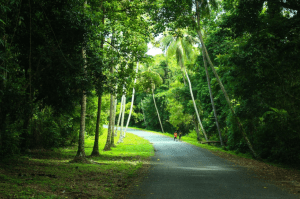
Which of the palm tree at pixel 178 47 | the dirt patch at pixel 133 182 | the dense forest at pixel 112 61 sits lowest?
the dirt patch at pixel 133 182

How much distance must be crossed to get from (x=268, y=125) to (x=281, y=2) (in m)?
6.68

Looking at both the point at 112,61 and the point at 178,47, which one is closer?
the point at 112,61

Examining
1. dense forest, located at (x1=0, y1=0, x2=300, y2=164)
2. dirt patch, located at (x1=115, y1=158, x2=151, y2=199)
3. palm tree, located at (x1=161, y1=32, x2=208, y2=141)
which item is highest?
palm tree, located at (x1=161, y1=32, x2=208, y2=141)

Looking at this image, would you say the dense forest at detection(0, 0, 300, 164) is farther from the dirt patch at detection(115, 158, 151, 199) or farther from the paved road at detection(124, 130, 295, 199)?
the paved road at detection(124, 130, 295, 199)

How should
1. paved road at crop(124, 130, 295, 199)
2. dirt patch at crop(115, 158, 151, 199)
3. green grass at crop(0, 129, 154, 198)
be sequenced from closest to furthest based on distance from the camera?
1. green grass at crop(0, 129, 154, 198)
2. paved road at crop(124, 130, 295, 199)
3. dirt patch at crop(115, 158, 151, 199)

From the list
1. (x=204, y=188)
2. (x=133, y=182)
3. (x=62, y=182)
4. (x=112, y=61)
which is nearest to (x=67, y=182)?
(x=62, y=182)

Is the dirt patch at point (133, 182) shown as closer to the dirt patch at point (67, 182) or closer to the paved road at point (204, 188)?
the dirt patch at point (67, 182)

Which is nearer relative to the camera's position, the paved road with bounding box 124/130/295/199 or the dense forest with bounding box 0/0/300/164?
the paved road with bounding box 124/130/295/199

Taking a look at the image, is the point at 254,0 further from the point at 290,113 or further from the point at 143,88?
the point at 143,88

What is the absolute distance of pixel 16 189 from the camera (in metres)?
6.49

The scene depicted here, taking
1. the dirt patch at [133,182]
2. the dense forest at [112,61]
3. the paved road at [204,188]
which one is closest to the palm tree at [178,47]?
the dense forest at [112,61]

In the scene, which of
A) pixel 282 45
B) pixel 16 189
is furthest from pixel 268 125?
pixel 16 189

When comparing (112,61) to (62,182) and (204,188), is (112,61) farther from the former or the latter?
(204,188)

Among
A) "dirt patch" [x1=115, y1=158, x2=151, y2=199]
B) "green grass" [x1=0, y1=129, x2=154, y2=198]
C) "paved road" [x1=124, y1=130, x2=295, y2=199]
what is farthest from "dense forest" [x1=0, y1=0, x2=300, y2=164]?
"paved road" [x1=124, y1=130, x2=295, y2=199]
